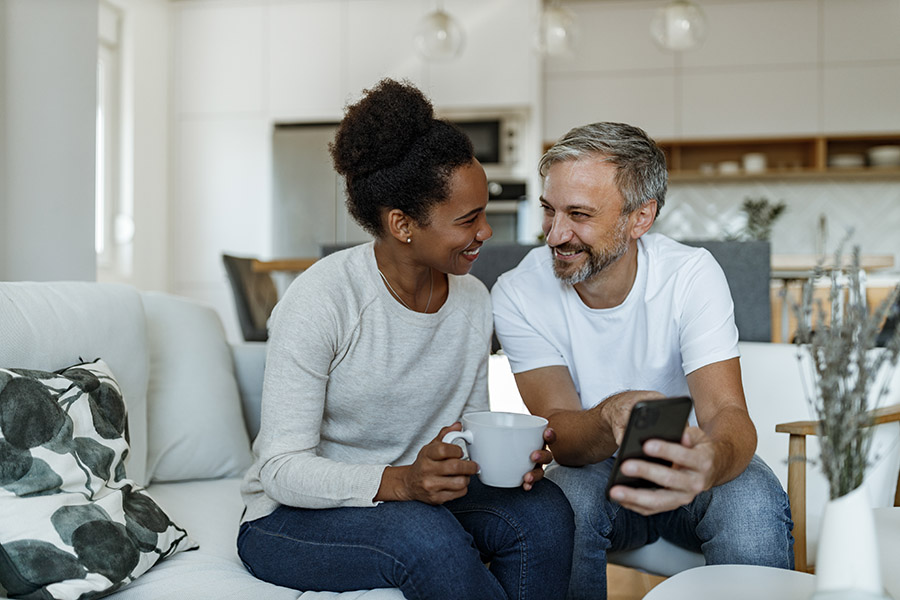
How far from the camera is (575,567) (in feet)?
4.76

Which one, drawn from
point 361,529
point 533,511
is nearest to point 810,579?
point 533,511

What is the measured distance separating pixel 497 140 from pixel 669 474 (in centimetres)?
421

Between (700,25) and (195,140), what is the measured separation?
131 inches

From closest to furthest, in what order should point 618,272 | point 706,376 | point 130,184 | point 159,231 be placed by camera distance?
point 706,376
point 618,272
point 130,184
point 159,231

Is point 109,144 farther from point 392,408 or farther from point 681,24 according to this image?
point 392,408

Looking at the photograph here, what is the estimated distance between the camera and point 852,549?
813 millimetres

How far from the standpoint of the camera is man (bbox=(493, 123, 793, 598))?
137cm

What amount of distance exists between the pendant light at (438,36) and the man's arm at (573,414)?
2.64 m

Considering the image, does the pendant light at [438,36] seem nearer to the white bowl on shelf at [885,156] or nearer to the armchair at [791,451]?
the armchair at [791,451]

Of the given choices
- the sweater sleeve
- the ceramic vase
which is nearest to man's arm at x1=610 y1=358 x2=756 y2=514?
the ceramic vase

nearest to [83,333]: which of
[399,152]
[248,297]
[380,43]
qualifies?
[399,152]

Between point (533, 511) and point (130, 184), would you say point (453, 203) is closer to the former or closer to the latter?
point (533, 511)

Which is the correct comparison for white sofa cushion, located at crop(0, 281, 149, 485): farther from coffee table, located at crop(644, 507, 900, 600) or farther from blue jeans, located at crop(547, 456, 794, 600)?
coffee table, located at crop(644, 507, 900, 600)

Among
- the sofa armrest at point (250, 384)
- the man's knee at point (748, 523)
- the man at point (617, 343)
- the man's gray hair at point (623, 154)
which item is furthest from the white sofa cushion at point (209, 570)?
the man's gray hair at point (623, 154)
